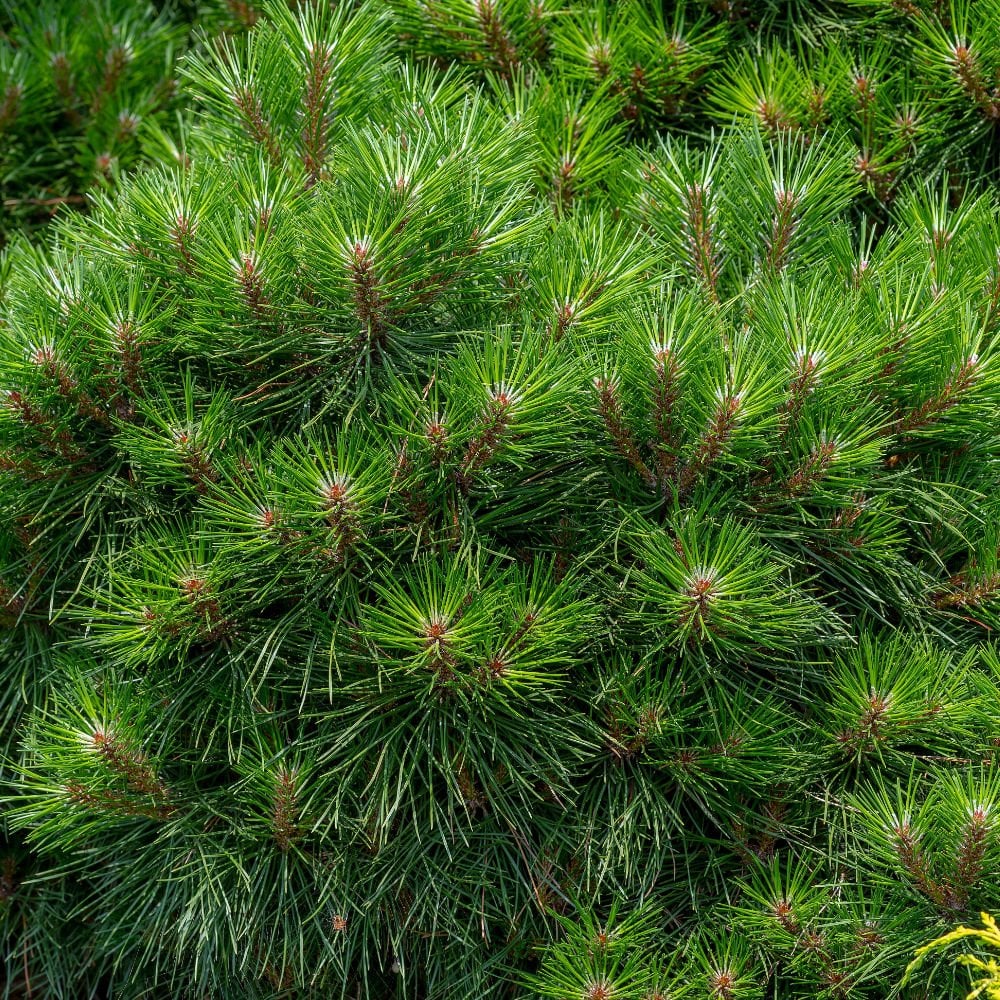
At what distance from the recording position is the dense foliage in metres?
1.03

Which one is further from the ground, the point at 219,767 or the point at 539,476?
the point at 539,476

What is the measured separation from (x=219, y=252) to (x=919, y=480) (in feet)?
2.27

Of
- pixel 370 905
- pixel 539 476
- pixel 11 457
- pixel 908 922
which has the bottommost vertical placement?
pixel 908 922

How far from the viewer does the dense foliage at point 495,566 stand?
1.03m

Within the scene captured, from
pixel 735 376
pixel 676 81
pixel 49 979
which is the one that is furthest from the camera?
pixel 676 81

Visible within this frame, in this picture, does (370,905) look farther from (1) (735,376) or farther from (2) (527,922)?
(1) (735,376)

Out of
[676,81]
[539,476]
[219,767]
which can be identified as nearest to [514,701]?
[539,476]

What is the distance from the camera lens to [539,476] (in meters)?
1.12

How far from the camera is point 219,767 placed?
1184 millimetres

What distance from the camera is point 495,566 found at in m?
1.05

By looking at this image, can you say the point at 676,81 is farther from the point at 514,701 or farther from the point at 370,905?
the point at 370,905

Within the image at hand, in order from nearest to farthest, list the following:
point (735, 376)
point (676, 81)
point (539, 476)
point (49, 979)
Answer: point (735, 376) → point (539, 476) → point (49, 979) → point (676, 81)

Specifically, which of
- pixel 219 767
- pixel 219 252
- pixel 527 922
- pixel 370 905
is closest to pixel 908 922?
pixel 527 922

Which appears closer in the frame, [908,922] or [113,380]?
[908,922]
